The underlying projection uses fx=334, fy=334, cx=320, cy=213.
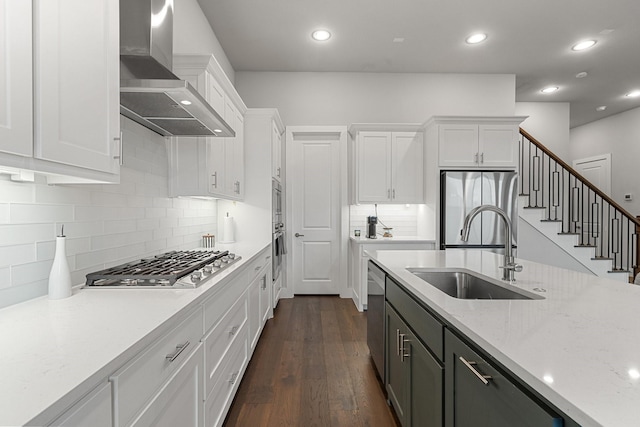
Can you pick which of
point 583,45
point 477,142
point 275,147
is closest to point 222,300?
point 275,147

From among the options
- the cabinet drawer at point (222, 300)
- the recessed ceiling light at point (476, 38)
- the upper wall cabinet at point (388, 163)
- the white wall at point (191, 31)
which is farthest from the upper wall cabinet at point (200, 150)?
the recessed ceiling light at point (476, 38)

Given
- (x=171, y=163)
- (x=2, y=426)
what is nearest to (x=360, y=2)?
(x=171, y=163)

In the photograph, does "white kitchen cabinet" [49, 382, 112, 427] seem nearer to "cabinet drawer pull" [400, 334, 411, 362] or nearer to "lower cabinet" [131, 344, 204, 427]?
"lower cabinet" [131, 344, 204, 427]

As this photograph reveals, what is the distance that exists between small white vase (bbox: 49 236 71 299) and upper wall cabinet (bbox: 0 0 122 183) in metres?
0.27

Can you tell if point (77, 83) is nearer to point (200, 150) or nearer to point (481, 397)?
point (200, 150)

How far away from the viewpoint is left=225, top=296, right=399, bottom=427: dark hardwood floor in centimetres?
204

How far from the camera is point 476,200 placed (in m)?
4.07

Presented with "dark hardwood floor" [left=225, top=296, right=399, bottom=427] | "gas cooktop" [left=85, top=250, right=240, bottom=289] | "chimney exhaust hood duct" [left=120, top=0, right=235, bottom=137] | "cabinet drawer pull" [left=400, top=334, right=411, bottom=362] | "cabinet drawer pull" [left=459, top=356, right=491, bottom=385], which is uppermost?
"chimney exhaust hood duct" [left=120, top=0, right=235, bottom=137]

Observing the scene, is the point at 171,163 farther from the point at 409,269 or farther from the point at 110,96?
the point at 409,269

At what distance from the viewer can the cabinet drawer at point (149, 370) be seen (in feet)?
2.79

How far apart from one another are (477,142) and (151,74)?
3.73 meters

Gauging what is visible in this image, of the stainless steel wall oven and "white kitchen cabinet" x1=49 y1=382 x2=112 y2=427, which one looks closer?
"white kitchen cabinet" x1=49 y1=382 x2=112 y2=427

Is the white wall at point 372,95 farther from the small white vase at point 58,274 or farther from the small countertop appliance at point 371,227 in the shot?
the small white vase at point 58,274

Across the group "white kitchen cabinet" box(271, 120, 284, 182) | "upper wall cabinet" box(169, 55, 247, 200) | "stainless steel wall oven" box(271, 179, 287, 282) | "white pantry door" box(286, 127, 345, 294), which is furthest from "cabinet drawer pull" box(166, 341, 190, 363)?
"white pantry door" box(286, 127, 345, 294)
